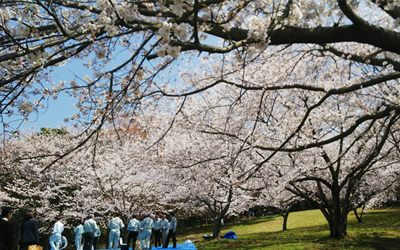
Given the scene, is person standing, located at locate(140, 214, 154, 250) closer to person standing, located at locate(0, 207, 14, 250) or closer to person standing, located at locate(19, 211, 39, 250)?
person standing, located at locate(19, 211, 39, 250)

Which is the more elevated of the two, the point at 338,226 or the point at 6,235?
the point at 6,235

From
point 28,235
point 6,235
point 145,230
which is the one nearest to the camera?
point 6,235

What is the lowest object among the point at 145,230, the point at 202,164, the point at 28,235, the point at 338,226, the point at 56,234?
the point at 338,226

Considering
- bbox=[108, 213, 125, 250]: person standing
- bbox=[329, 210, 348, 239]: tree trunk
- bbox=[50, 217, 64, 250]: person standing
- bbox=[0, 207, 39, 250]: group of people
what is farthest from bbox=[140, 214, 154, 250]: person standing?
bbox=[329, 210, 348, 239]: tree trunk

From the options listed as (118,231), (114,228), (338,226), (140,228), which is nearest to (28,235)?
(114,228)

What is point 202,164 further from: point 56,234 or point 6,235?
point 6,235

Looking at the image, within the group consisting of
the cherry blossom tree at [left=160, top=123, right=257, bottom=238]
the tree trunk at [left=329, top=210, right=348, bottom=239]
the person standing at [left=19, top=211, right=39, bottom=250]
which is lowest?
the tree trunk at [left=329, top=210, right=348, bottom=239]

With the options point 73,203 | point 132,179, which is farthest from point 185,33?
point 73,203

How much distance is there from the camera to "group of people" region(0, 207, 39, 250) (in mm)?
4906

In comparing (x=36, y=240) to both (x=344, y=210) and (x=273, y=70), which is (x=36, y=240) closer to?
(x=273, y=70)

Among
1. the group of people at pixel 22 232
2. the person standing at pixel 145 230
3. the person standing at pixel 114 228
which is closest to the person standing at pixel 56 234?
the person standing at pixel 114 228

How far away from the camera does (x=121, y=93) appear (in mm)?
3781

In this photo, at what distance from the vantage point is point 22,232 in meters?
5.65

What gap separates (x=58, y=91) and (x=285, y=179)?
609 centimetres
